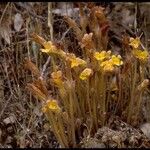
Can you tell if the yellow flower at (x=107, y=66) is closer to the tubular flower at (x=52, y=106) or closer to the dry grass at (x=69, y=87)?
the dry grass at (x=69, y=87)

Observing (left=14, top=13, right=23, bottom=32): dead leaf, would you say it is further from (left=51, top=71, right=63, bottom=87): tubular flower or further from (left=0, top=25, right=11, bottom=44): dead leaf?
A: (left=51, top=71, right=63, bottom=87): tubular flower

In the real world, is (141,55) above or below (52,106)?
above

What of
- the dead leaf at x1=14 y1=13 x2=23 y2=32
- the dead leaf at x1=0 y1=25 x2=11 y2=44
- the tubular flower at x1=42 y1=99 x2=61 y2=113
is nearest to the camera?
the tubular flower at x1=42 y1=99 x2=61 y2=113

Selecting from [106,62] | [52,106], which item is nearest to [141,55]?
[106,62]

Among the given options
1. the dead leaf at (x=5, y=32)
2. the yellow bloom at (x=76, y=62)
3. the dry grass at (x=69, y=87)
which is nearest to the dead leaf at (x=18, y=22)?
the dead leaf at (x=5, y=32)

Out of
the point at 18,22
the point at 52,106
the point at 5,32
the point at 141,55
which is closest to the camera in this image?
the point at 52,106

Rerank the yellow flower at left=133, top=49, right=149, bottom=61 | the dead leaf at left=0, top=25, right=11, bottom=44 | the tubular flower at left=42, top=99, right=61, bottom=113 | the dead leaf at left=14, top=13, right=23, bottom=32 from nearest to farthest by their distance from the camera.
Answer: the tubular flower at left=42, top=99, right=61, bottom=113
the yellow flower at left=133, top=49, right=149, bottom=61
the dead leaf at left=0, top=25, right=11, bottom=44
the dead leaf at left=14, top=13, right=23, bottom=32

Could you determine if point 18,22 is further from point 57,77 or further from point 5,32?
point 57,77

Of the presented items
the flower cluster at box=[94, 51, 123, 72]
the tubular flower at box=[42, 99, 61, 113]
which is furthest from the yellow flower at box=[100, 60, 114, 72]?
the tubular flower at box=[42, 99, 61, 113]
